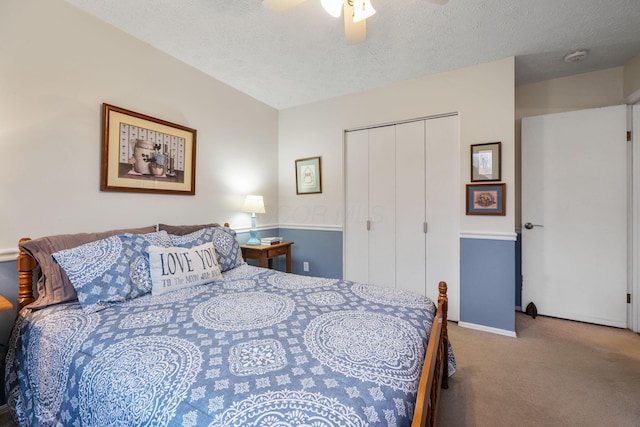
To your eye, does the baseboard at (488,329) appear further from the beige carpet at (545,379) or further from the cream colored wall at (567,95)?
the cream colored wall at (567,95)

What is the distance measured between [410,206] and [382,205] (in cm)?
31

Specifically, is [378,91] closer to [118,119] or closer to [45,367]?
[118,119]

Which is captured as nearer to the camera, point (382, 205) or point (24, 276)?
point (24, 276)

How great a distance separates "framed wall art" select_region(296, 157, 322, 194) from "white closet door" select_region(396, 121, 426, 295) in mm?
967

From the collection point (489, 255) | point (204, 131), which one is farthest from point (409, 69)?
point (204, 131)

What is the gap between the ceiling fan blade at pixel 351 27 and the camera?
1526mm

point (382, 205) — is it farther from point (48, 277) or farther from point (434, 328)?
point (48, 277)

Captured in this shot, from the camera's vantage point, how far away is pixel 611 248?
2521 mm

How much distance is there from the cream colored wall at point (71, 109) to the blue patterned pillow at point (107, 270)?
16.5 inches

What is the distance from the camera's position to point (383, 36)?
81.5 inches

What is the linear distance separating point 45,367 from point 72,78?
1.73m

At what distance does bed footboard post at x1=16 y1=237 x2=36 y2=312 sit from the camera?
4.74ft

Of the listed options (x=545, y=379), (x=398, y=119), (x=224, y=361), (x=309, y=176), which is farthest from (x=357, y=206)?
(x=224, y=361)

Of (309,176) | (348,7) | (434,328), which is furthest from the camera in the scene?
(309,176)
